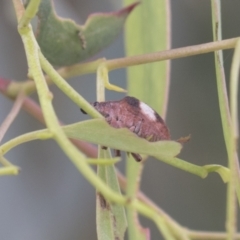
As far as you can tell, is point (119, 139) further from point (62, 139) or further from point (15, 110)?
point (15, 110)

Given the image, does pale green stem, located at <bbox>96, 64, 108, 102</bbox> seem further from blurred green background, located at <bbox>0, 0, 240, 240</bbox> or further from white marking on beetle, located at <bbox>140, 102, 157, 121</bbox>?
blurred green background, located at <bbox>0, 0, 240, 240</bbox>

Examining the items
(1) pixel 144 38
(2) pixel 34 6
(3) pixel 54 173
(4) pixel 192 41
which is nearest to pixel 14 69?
(3) pixel 54 173

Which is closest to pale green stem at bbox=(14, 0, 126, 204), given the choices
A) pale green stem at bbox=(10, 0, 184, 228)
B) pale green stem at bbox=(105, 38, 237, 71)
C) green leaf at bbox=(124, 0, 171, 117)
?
pale green stem at bbox=(10, 0, 184, 228)

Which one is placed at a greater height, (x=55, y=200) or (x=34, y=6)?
(x=55, y=200)

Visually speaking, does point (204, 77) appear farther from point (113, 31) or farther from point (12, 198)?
point (113, 31)

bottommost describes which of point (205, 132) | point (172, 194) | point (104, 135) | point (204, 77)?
point (104, 135)

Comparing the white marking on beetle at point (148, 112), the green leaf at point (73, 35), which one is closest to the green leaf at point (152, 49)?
the green leaf at point (73, 35)

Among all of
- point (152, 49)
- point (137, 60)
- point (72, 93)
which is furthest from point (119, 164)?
point (72, 93)
